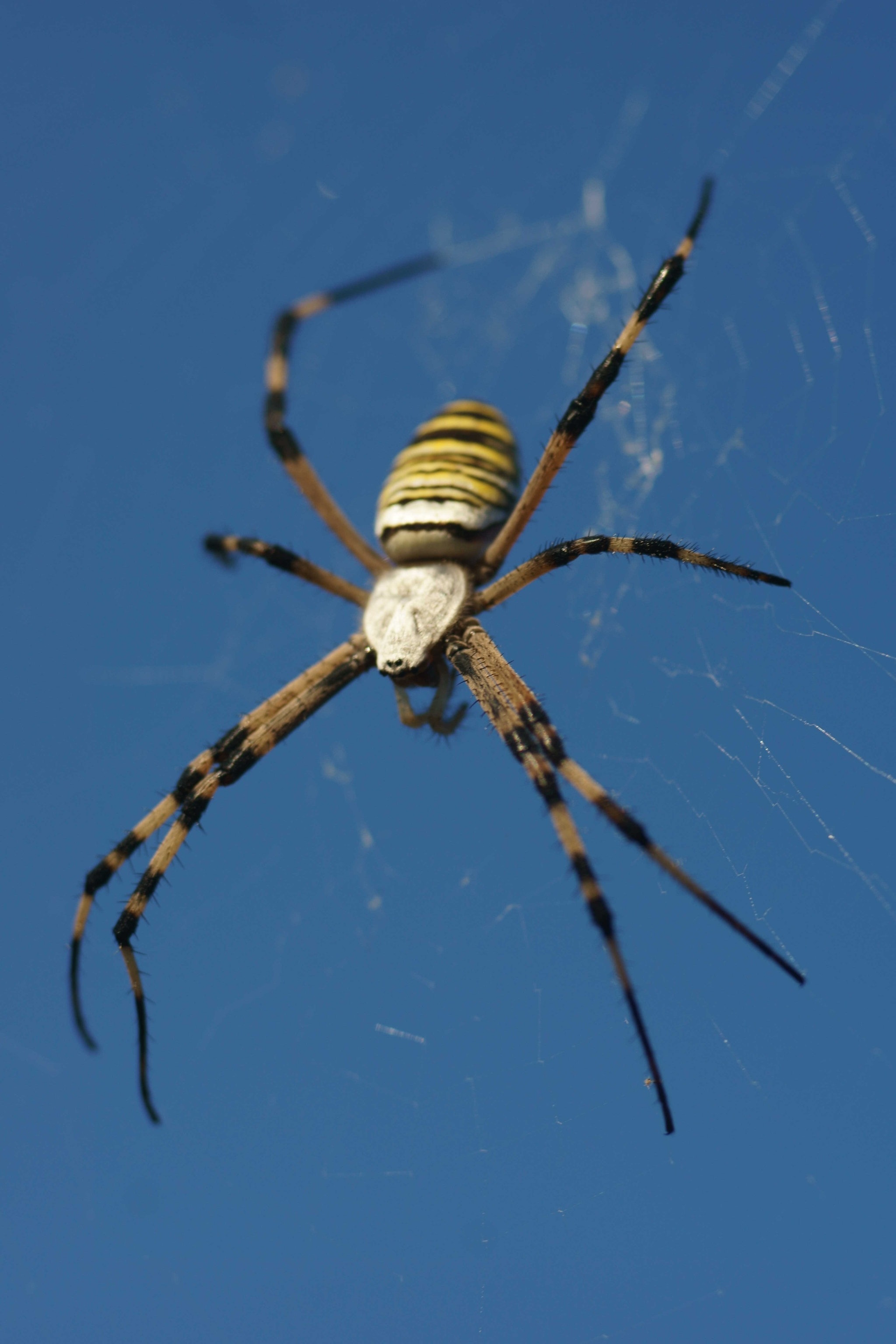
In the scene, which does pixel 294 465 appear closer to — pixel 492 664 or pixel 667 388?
pixel 492 664

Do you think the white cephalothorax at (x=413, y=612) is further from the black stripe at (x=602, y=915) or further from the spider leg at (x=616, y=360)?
the black stripe at (x=602, y=915)

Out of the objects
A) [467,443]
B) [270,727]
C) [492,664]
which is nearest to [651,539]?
[492,664]

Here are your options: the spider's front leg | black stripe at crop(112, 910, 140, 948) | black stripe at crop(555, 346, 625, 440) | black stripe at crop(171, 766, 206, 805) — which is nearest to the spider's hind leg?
the spider's front leg

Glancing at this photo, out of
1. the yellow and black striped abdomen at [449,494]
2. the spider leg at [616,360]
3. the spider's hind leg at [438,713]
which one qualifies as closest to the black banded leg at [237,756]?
the spider's hind leg at [438,713]

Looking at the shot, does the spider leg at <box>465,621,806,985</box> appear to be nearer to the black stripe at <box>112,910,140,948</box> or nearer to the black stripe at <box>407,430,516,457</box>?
the black stripe at <box>407,430,516,457</box>

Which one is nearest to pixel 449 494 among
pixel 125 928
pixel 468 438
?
pixel 468 438

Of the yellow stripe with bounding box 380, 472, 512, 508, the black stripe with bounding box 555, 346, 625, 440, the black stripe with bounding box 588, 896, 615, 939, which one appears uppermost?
the yellow stripe with bounding box 380, 472, 512, 508

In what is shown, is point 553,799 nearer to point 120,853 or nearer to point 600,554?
point 600,554
